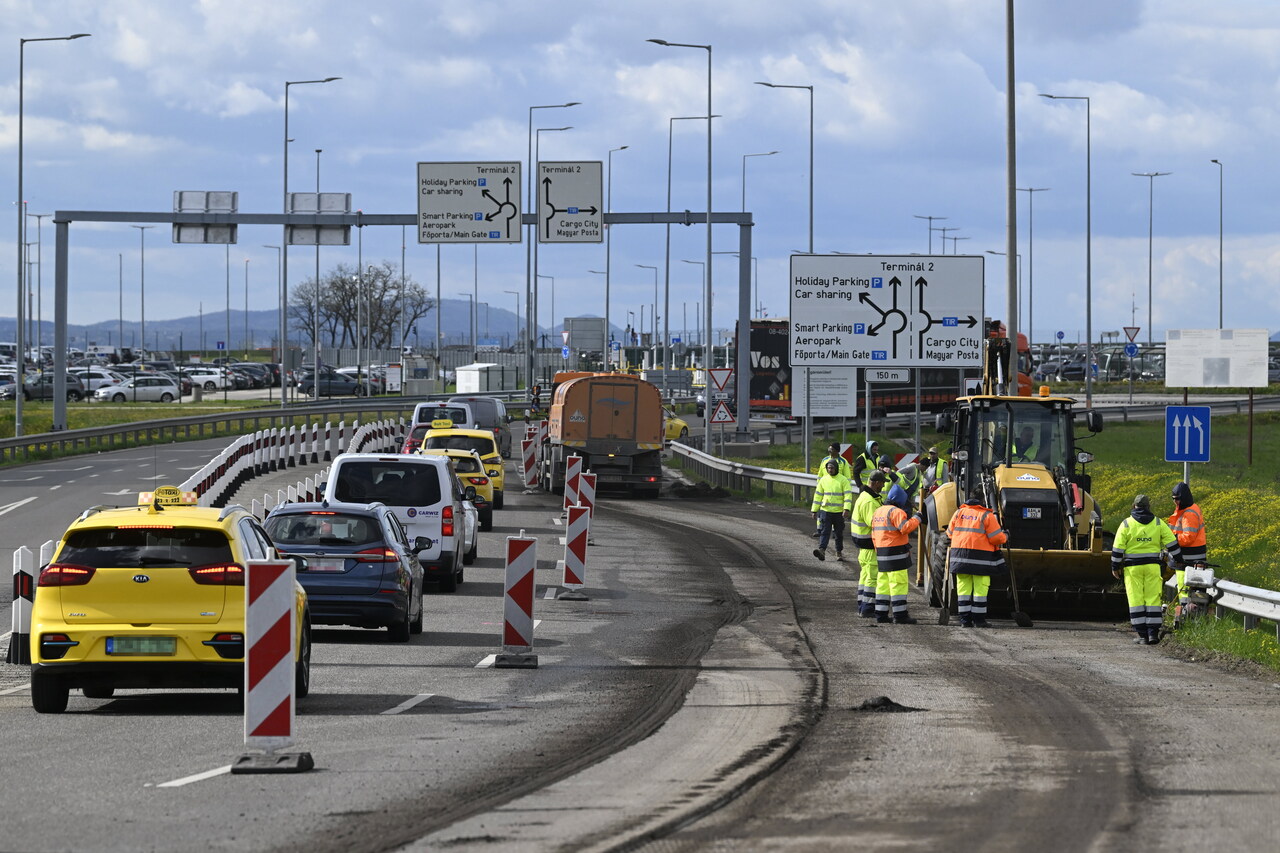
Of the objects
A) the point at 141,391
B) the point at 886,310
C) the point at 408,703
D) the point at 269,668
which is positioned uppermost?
the point at 886,310

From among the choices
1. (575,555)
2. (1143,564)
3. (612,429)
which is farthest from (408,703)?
(612,429)

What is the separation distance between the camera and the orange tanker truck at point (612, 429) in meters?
41.3

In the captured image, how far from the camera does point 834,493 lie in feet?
87.5

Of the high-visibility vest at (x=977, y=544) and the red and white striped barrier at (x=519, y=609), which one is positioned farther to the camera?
the high-visibility vest at (x=977, y=544)

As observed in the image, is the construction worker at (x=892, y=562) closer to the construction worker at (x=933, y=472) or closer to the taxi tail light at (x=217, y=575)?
the construction worker at (x=933, y=472)

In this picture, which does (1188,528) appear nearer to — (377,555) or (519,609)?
(519,609)

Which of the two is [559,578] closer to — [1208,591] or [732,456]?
[1208,591]

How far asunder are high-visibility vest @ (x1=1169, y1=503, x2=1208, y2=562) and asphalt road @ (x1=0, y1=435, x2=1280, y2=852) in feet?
3.96

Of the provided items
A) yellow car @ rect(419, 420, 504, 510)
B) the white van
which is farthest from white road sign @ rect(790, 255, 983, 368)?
the white van

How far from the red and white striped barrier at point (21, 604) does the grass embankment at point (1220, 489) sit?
412 inches

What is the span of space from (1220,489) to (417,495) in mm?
16175

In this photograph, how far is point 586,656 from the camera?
15742 millimetres

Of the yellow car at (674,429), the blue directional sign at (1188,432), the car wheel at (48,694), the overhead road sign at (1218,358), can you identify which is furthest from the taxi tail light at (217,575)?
the yellow car at (674,429)

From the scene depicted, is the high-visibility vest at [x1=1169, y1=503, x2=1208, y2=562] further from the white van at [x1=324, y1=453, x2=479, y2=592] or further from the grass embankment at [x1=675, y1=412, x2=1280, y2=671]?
the white van at [x1=324, y1=453, x2=479, y2=592]
